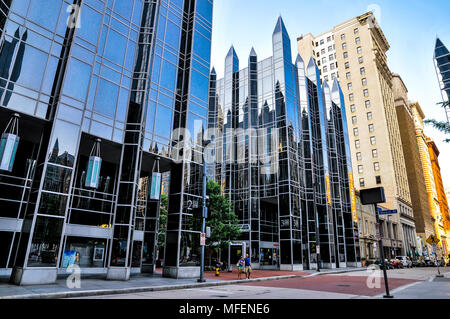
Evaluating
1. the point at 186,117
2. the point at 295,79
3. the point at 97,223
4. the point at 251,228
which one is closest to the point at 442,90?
the point at 295,79

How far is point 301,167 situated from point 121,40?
29425 mm

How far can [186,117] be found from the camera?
2330 cm

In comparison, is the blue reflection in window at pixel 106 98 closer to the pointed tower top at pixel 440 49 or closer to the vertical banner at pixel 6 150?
the vertical banner at pixel 6 150

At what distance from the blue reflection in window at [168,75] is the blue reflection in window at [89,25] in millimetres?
5538

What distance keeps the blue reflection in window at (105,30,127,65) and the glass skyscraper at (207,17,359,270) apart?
24.0 m

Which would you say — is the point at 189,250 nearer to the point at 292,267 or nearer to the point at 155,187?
the point at 155,187

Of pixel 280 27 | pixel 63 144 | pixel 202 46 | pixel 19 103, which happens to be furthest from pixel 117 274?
pixel 280 27

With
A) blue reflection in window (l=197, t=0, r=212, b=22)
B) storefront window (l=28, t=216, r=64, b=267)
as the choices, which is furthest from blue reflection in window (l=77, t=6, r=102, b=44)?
storefront window (l=28, t=216, r=64, b=267)

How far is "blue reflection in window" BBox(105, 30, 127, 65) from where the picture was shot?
2006cm

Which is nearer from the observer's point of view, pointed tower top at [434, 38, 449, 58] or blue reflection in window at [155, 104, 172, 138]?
blue reflection in window at [155, 104, 172, 138]

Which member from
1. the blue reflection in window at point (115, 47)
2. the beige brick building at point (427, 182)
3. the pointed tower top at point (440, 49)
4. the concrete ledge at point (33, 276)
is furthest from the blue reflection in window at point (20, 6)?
the beige brick building at point (427, 182)

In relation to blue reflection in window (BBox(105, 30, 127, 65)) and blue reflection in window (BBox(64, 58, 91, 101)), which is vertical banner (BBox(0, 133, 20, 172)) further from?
blue reflection in window (BBox(105, 30, 127, 65))

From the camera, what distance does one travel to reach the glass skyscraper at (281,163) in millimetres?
38469

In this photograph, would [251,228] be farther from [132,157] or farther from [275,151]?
[132,157]
